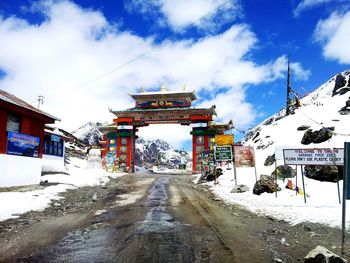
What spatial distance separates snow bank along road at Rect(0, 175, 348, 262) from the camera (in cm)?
605

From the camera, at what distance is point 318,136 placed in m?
20.7

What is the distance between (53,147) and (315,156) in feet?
82.7

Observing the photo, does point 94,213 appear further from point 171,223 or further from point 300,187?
point 300,187

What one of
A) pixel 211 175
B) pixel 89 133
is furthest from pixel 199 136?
pixel 89 133

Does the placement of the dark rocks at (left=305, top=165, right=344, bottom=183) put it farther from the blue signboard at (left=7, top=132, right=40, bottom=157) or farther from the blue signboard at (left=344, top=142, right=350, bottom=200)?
the blue signboard at (left=7, top=132, right=40, bottom=157)

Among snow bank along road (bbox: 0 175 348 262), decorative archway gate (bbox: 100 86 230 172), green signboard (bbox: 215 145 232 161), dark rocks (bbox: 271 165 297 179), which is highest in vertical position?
decorative archway gate (bbox: 100 86 230 172)

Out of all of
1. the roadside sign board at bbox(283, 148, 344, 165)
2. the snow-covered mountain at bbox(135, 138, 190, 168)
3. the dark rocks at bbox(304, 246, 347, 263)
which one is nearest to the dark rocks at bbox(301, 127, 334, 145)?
the roadside sign board at bbox(283, 148, 344, 165)

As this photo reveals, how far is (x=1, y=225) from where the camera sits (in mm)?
8977

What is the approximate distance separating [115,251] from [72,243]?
4.81ft

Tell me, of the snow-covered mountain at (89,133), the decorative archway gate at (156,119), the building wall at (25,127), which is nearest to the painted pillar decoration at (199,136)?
the decorative archway gate at (156,119)

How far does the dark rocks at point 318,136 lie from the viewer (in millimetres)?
20091

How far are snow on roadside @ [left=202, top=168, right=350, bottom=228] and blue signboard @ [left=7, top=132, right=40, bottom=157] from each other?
40.5 ft

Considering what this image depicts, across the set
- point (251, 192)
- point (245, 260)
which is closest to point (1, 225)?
point (245, 260)

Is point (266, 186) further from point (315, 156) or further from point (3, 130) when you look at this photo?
point (3, 130)
